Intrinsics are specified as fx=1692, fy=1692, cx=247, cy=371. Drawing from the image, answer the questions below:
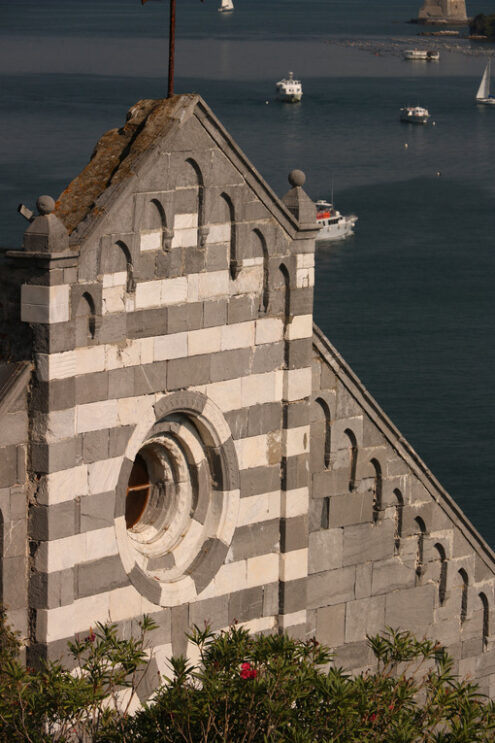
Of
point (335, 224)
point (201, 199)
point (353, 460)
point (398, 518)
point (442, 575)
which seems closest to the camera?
point (201, 199)

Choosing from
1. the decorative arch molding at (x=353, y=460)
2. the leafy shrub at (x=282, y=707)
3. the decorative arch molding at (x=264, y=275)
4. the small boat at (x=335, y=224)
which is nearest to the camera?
the leafy shrub at (x=282, y=707)

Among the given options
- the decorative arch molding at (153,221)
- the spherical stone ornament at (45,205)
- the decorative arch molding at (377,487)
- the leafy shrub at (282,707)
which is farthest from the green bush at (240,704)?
the decorative arch molding at (377,487)

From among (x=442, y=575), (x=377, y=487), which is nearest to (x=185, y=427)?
(x=377, y=487)

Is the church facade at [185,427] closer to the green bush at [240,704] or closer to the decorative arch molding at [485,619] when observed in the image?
the green bush at [240,704]

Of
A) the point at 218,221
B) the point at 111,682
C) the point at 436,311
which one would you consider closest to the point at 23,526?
the point at 111,682

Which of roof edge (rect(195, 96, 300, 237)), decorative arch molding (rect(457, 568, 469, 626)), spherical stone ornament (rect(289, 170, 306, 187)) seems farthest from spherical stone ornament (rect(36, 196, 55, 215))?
decorative arch molding (rect(457, 568, 469, 626))

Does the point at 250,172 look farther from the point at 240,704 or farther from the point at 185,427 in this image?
the point at 240,704
